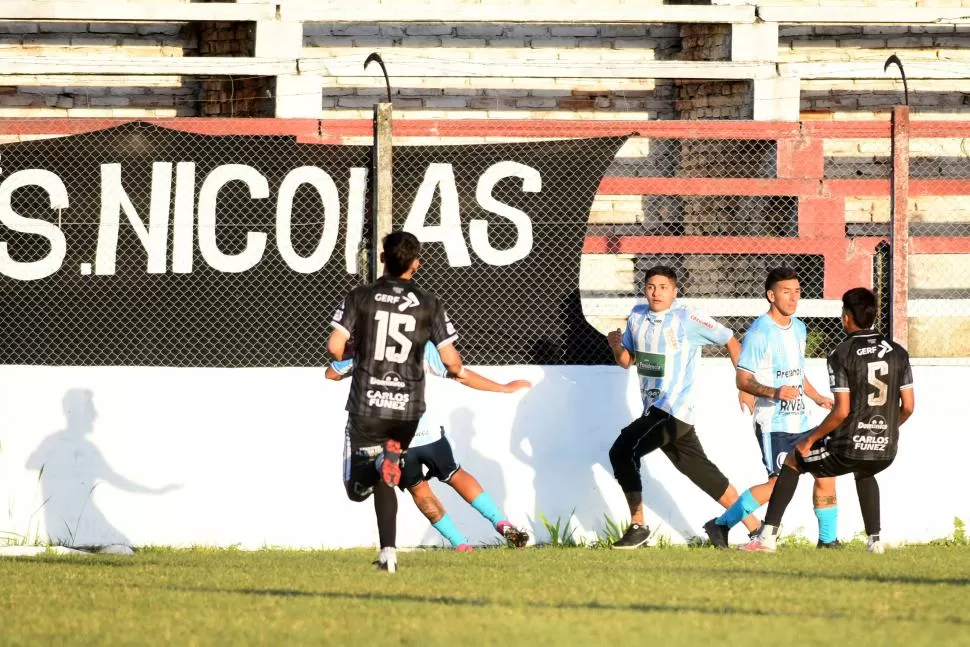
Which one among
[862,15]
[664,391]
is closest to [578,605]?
[664,391]

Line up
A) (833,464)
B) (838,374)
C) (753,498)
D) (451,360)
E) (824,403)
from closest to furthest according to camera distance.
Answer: (451,360), (838,374), (833,464), (753,498), (824,403)

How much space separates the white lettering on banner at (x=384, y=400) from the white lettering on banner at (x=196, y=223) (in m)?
3.13

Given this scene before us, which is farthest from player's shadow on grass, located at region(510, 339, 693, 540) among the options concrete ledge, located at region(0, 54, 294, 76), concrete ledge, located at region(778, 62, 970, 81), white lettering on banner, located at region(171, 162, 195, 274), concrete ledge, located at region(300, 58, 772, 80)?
concrete ledge, located at region(778, 62, 970, 81)

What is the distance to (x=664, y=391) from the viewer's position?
10375mm

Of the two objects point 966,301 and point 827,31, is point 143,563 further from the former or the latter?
point 827,31

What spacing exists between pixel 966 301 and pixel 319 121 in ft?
15.7

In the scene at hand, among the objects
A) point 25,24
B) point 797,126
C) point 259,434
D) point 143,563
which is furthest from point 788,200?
point 25,24

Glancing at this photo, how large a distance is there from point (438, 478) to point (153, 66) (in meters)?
5.92

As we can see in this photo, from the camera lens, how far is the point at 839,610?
681 centimetres

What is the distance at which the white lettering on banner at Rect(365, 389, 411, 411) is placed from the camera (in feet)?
27.0

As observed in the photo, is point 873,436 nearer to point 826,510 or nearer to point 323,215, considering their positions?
point 826,510

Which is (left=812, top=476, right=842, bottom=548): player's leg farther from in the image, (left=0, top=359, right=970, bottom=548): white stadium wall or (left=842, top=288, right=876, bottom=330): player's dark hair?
(left=842, top=288, right=876, bottom=330): player's dark hair

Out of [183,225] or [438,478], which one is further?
[183,225]

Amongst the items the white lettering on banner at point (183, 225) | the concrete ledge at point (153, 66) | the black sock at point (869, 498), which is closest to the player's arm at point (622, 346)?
the black sock at point (869, 498)
